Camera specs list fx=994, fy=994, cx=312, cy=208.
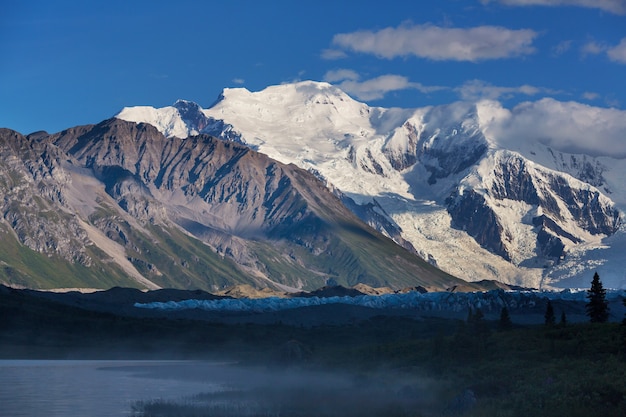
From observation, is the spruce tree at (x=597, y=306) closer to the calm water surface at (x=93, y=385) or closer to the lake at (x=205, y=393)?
the lake at (x=205, y=393)

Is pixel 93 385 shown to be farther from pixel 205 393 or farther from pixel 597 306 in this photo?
pixel 597 306

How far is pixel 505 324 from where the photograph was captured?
14750 cm

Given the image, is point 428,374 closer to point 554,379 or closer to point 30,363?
point 554,379

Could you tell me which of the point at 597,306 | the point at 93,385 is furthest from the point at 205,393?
the point at 597,306

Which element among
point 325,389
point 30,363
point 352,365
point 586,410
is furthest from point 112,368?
point 586,410

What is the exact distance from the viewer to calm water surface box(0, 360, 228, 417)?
97.4 metres

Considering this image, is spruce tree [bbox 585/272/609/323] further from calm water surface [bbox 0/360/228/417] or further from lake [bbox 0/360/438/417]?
calm water surface [bbox 0/360/228/417]

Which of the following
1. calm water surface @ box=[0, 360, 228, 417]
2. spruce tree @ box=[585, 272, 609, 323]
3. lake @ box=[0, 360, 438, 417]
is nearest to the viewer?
lake @ box=[0, 360, 438, 417]

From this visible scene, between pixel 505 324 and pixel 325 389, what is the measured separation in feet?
132

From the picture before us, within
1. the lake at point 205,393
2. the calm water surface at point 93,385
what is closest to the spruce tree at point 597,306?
the lake at point 205,393

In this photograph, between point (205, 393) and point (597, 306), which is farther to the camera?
point (597, 306)

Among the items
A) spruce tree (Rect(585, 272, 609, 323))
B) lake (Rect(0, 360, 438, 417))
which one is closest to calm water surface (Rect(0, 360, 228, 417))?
lake (Rect(0, 360, 438, 417))

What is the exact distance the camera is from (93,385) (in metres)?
125

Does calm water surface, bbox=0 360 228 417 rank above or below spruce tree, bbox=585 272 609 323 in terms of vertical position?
below
